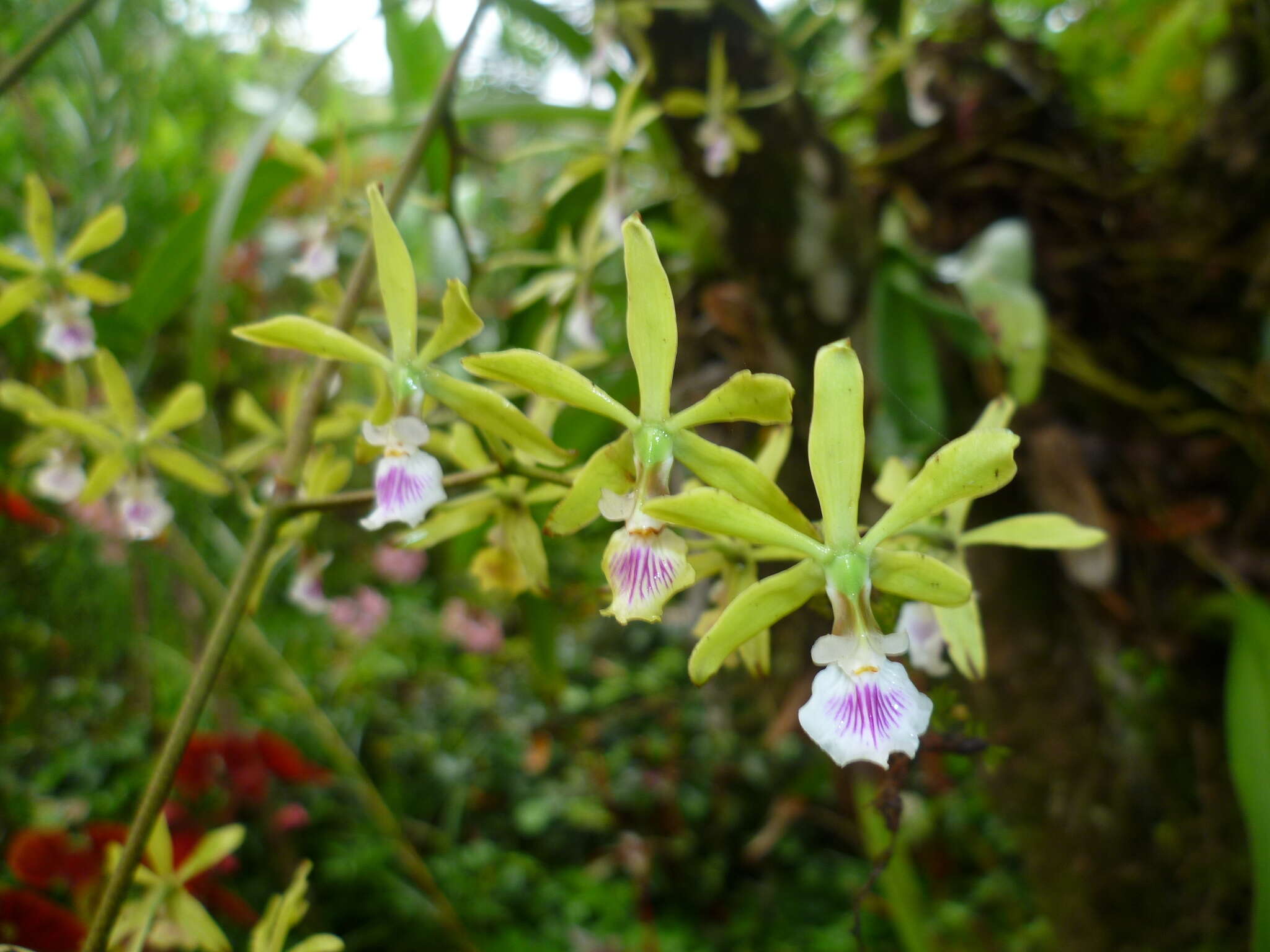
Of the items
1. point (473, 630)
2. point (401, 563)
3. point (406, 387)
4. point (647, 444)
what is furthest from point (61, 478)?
point (473, 630)

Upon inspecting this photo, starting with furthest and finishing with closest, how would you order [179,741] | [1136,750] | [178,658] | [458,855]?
1. [458,855]
2. [178,658]
3. [1136,750]
4. [179,741]

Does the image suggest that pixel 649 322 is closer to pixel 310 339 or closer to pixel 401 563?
pixel 310 339

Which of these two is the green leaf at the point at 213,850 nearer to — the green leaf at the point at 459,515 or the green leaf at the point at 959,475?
the green leaf at the point at 459,515

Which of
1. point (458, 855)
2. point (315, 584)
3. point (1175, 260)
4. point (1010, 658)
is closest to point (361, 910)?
point (458, 855)

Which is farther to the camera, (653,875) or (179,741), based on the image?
(653,875)

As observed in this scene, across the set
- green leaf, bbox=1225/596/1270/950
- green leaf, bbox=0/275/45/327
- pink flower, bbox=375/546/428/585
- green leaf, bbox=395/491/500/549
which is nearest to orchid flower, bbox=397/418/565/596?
green leaf, bbox=395/491/500/549

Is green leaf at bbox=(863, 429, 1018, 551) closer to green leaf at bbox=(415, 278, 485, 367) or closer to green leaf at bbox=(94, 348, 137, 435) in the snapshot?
green leaf at bbox=(415, 278, 485, 367)

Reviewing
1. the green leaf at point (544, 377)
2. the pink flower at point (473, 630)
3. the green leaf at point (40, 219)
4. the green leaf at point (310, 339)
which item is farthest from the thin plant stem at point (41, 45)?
the pink flower at point (473, 630)

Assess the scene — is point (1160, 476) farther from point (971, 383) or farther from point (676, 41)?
point (676, 41)

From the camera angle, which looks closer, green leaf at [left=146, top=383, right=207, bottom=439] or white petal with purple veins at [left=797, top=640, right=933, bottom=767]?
white petal with purple veins at [left=797, top=640, right=933, bottom=767]
